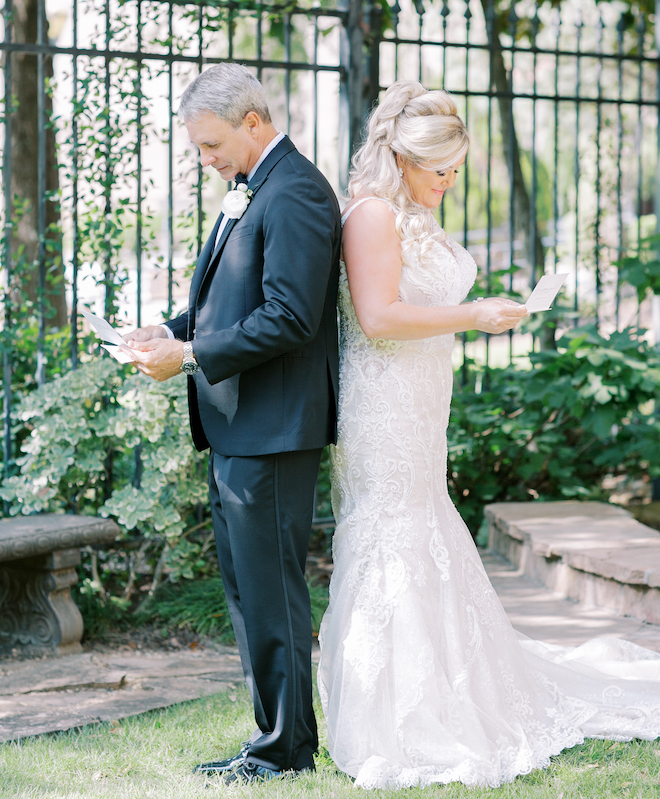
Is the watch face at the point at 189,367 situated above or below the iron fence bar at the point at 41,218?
below

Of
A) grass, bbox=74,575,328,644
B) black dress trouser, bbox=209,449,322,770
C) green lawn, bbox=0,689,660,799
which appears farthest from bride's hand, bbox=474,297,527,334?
grass, bbox=74,575,328,644

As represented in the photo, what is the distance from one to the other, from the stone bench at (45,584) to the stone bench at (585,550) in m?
1.98

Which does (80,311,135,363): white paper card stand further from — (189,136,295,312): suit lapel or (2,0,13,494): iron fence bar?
(2,0,13,494): iron fence bar

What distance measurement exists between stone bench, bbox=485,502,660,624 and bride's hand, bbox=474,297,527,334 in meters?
1.69

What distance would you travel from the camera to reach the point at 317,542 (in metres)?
5.28

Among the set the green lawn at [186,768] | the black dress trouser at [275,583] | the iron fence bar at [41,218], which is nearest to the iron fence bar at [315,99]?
the iron fence bar at [41,218]

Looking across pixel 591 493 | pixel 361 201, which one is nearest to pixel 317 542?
pixel 591 493

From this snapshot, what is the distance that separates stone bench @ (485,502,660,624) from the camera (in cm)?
375

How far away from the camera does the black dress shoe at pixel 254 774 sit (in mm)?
2471

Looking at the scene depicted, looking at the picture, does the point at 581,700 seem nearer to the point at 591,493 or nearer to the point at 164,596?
the point at 164,596

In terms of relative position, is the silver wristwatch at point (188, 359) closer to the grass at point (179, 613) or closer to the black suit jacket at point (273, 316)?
the black suit jacket at point (273, 316)

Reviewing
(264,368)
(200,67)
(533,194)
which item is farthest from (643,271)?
(264,368)

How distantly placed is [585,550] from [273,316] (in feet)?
7.64

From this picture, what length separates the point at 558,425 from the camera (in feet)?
17.1
